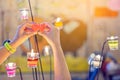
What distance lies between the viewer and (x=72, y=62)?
158cm

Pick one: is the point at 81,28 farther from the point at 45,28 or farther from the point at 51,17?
the point at 45,28

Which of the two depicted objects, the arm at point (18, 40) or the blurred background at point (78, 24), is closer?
the arm at point (18, 40)

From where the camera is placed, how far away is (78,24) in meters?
1.58

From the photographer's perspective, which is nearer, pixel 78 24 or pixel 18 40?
pixel 18 40

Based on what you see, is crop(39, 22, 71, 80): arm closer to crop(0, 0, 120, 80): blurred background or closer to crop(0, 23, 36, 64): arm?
crop(0, 23, 36, 64): arm

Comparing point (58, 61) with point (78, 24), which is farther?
point (78, 24)

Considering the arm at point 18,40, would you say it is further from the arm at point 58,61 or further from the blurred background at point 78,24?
the blurred background at point 78,24

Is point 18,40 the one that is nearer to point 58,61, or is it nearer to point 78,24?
point 58,61

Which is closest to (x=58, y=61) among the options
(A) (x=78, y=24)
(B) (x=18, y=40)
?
(B) (x=18, y=40)

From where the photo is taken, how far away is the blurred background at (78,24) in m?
1.54

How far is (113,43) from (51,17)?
0.83 metres

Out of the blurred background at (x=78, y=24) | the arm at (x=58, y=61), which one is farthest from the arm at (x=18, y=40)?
the blurred background at (x=78, y=24)

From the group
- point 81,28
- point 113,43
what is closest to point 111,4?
point 81,28

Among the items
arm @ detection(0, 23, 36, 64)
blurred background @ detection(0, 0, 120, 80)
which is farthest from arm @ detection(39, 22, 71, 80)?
blurred background @ detection(0, 0, 120, 80)
